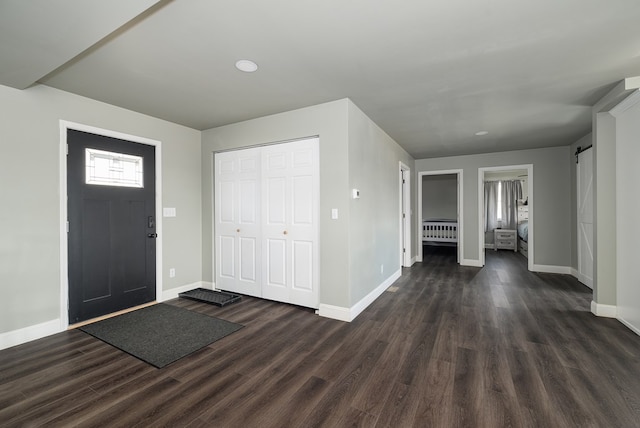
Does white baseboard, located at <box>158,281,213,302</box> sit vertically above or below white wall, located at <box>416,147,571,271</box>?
below

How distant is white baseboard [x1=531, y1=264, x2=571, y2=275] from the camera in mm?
5434

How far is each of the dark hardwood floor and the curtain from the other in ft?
20.0

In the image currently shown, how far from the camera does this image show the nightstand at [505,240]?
8305 millimetres

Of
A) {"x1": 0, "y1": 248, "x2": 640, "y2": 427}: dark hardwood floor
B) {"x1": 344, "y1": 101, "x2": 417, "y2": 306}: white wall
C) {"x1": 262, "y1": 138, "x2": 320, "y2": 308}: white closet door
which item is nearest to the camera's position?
{"x1": 0, "y1": 248, "x2": 640, "y2": 427}: dark hardwood floor

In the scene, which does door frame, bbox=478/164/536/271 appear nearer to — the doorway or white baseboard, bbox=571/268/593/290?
white baseboard, bbox=571/268/593/290

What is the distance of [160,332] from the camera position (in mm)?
2887

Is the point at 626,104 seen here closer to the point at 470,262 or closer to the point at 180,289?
the point at 470,262

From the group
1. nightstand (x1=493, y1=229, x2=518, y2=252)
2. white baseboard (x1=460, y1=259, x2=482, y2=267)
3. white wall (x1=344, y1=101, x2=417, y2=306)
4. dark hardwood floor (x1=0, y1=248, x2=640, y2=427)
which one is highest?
white wall (x1=344, y1=101, x2=417, y2=306)

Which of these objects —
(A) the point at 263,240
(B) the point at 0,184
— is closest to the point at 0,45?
(B) the point at 0,184

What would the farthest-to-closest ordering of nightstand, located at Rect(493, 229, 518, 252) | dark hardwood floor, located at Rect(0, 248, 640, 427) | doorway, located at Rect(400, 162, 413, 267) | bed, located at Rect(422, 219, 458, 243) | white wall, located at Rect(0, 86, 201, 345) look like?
bed, located at Rect(422, 219, 458, 243) → nightstand, located at Rect(493, 229, 518, 252) → doorway, located at Rect(400, 162, 413, 267) → white wall, located at Rect(0, 86, 201, 345) → dark hardwood floor, located at Rect(0, 248, 640, 427)

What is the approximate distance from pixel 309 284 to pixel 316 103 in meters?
2.18

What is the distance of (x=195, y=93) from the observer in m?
3.00

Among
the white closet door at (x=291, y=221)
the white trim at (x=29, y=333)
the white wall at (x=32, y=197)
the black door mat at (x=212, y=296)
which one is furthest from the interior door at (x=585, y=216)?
the white trim at (x=29, y=333)

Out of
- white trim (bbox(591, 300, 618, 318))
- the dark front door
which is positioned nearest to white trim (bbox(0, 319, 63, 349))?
the dark front door
